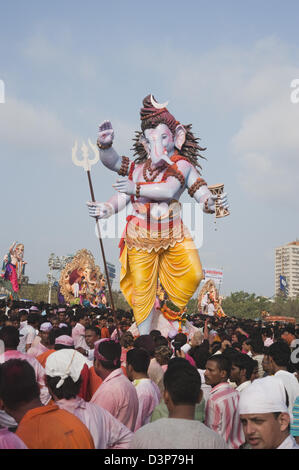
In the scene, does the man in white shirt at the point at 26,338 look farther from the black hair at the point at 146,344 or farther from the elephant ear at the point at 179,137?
the elephant ear at the point at 179,137

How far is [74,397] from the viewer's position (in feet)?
9.53

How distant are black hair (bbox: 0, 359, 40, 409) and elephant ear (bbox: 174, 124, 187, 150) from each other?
6817 millimetres

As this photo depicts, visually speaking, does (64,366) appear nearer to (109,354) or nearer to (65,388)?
(65,388)

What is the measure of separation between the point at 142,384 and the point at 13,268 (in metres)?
19.9

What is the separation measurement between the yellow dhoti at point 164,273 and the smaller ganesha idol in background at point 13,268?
13.9 meters

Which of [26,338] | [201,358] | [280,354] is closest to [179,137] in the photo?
[26,338]

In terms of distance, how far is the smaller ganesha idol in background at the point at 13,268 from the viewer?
2232 cm

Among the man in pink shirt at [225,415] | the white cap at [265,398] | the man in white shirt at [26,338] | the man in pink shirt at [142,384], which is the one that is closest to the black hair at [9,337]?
the man in pink shirt at [142,384]

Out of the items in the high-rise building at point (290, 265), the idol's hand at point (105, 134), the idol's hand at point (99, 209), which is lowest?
the high-rise building at point (290, 265)

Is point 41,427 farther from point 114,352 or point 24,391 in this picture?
point 114,352

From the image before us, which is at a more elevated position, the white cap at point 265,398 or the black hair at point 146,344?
the white cap at point 265,398

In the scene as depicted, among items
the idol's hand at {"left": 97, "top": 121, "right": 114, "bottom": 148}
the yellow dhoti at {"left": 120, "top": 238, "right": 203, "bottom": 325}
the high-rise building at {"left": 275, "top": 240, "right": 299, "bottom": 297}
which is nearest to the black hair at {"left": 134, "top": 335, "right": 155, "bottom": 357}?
the yellow dhoti at {"left": 120, "top": 238, "right": 203, "bottom": 325}
